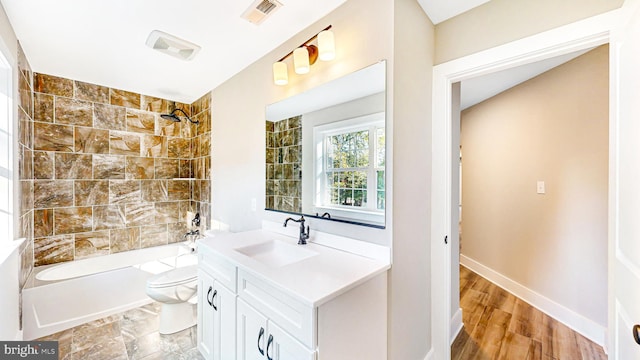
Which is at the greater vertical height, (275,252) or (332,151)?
(332,151)

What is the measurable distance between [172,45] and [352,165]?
5.79 ft

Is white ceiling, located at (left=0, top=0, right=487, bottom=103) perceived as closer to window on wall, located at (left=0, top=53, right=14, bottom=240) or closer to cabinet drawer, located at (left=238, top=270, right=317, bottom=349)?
window on wall, located at (left=0, top=53, right=14, bottom=240)

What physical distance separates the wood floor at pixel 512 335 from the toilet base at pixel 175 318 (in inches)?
86.2

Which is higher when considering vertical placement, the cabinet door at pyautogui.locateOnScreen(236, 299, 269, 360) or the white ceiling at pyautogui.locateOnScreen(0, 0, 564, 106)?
the white ceiling at pyautogui.locateOnScreen(0, 0, 564, 106)

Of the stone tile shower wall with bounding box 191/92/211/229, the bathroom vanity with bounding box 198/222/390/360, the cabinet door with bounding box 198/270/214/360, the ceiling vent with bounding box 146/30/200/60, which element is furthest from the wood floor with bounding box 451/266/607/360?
the ceiling vent with bounding box 146/30/200/60

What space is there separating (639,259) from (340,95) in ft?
4.69

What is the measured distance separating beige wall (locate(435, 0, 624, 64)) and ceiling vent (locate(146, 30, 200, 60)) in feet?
6.22

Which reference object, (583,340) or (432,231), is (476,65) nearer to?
(432,231)

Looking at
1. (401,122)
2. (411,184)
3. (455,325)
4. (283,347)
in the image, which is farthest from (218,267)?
(455,325)

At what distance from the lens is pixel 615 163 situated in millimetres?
1083

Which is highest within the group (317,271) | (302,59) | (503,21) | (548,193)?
(503,21)

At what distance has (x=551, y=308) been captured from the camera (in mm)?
2318

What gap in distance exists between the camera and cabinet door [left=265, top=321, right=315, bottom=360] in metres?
0.97

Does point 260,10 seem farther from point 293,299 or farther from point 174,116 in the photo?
point 174,116
